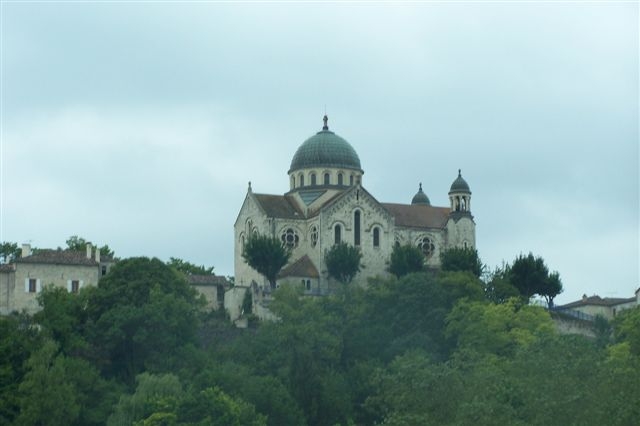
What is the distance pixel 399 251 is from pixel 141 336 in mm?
26878

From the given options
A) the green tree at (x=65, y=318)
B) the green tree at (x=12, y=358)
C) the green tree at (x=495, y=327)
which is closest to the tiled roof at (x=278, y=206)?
the green tree at (x=495, y=327)

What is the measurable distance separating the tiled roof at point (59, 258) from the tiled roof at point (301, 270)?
14.0 meters

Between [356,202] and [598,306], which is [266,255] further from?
[598,306]

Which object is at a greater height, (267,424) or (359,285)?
(359,285)

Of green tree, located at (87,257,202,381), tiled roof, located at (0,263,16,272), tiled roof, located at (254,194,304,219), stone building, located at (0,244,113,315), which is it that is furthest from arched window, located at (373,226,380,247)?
tiled roof, located at (0,263,16,272)

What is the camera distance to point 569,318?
116m

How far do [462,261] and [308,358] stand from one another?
21.3 meters

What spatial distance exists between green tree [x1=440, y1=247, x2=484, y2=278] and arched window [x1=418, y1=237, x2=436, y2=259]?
5858mm

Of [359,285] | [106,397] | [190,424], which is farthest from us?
[359,285]

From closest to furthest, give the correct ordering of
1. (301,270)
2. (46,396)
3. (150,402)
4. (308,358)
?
(150,402), (46,396), (308,358), (301,270)

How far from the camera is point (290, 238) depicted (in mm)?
121938

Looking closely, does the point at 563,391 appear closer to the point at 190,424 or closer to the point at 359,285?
the point at 190,424

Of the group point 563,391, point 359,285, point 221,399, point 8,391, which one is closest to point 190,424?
point 221,399

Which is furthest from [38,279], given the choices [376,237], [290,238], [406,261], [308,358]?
[376,237]
